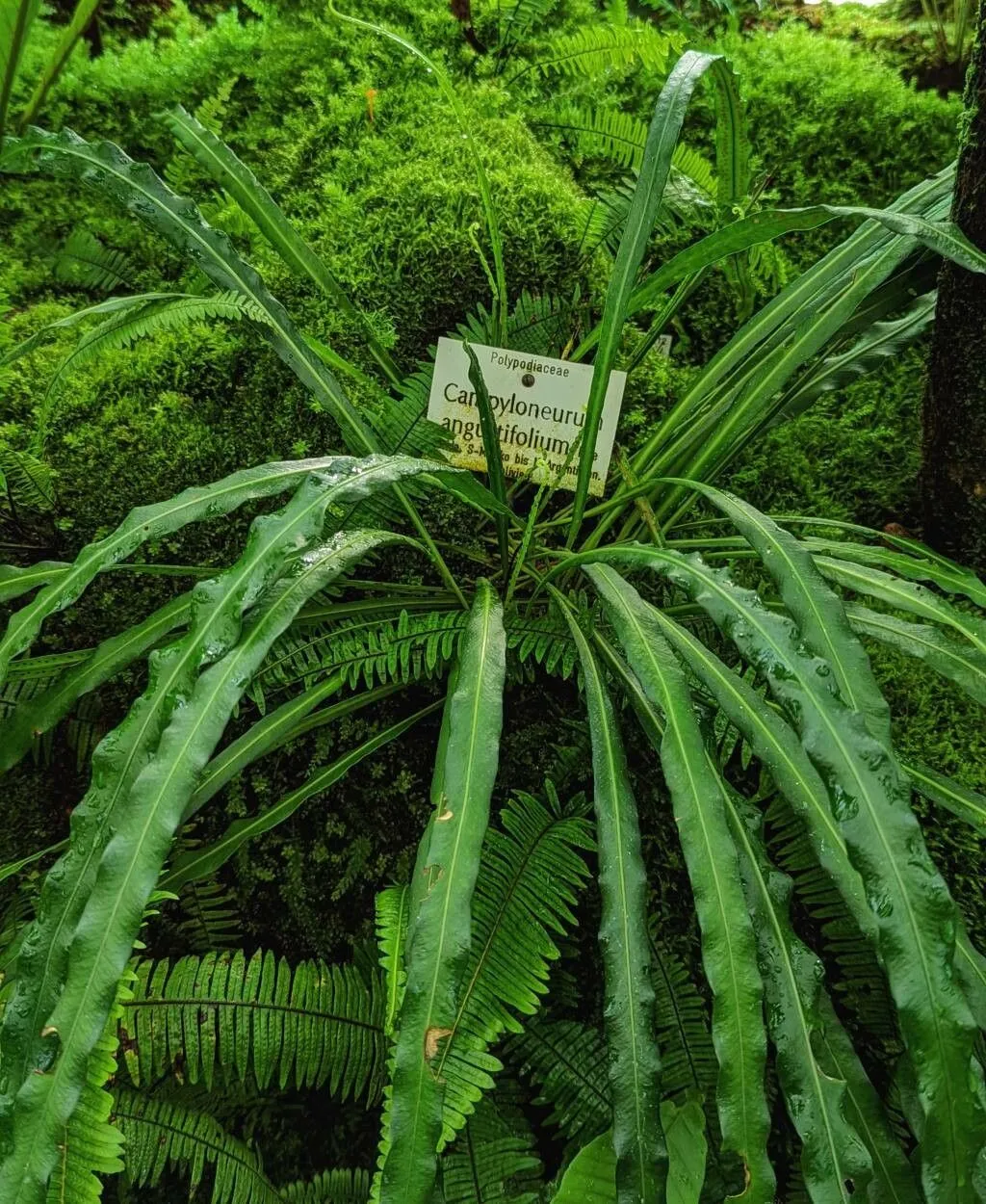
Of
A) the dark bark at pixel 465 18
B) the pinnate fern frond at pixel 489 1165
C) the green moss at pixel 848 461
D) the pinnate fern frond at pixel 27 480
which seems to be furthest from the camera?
the dark bark at pixel 465 18

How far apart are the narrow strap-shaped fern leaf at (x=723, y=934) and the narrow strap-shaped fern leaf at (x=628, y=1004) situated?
7cm

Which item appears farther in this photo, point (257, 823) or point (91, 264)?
point (91, 264)

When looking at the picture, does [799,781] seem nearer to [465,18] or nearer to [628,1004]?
[628,1004]

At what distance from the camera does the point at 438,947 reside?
0.59 m

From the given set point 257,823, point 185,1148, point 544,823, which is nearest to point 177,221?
point 257,823

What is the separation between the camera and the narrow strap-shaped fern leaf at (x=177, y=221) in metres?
0.98

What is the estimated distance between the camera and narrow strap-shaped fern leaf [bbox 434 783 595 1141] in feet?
2.37

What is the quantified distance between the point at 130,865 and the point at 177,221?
32.6 inches

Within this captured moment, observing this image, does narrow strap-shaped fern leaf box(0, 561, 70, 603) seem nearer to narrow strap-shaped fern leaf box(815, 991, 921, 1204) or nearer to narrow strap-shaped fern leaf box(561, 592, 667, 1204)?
narrow strap-shaped fern leaf box(561, 592, 667, 1204)

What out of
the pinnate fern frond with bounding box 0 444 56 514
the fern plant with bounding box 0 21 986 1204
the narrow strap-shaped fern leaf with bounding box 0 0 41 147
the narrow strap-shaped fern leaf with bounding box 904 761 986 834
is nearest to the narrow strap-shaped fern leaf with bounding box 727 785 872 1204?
the fern plant with bounding box 0 21 986 1204

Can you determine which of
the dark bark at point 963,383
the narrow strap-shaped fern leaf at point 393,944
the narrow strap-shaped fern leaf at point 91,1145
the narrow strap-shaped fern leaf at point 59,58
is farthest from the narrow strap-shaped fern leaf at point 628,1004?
the narrow strap-shaped fern leaf at point 59,58

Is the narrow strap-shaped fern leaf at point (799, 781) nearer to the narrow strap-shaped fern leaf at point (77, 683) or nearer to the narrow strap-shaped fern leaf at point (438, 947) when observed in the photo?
Result: the narrow strap-shaped fern leaf at point (438, 947)

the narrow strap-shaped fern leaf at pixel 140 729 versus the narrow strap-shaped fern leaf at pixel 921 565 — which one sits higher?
the narrow strap-shaped fern leaf at pixel 921 565

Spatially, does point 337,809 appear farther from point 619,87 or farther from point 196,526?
point 619,87
